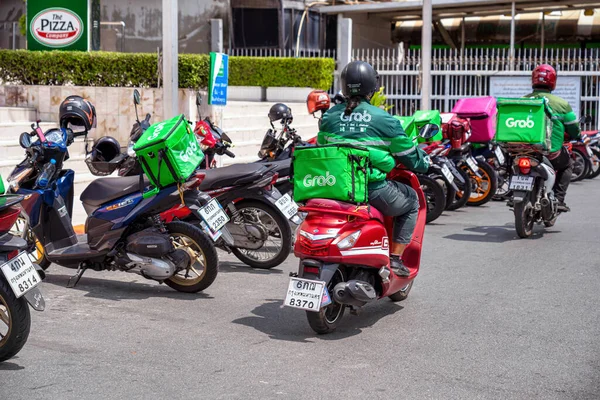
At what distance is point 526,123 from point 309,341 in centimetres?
516

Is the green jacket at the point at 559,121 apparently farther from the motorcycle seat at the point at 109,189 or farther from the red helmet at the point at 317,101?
the motorcycle seat at the point at 109,189

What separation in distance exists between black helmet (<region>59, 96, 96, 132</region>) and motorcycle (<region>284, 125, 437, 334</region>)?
271 cm

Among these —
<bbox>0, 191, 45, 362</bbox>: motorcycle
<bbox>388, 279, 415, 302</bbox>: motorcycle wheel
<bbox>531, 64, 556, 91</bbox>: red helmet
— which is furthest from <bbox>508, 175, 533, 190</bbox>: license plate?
<bbox>0, 191, 45, 362</bbox>: motorcycle

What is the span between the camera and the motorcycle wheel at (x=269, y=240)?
333 inches

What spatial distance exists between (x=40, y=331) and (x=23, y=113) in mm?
10050

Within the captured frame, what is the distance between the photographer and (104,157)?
838 cm

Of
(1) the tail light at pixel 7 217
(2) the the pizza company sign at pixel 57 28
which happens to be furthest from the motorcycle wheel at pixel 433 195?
(2) the the pizza company sign at pixel 57 28

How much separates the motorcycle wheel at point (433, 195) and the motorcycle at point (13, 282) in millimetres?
6644

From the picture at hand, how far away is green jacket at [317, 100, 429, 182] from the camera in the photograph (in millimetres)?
6441

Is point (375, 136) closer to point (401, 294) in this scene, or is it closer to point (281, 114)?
point (401, 294)

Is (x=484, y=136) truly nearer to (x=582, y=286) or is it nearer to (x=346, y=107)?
(x=582, y=286)

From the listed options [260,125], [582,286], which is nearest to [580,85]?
[260,125]

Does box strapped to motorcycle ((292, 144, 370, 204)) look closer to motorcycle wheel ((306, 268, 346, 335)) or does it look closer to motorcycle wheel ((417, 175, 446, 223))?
motorcycle wheel ((306, 268, 346, 335))

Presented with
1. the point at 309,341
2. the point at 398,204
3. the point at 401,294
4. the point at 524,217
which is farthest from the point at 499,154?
Answer: the point at 309,341
